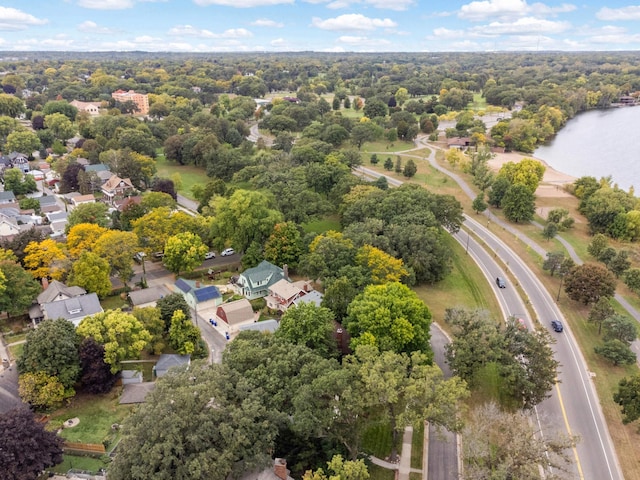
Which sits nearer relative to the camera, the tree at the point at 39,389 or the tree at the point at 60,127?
the tree at the point at 39,389

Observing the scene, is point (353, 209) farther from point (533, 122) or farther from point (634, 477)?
point (533, 122)

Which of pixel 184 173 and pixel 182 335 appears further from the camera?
pixel 184 173

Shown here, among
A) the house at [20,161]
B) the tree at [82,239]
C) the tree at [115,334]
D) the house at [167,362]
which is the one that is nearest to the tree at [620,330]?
the house at [167,362]

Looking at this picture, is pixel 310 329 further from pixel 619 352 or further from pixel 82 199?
pixel 82 199

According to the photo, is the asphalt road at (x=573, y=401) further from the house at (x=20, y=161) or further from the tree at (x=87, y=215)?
the house at (x=20, y=161)

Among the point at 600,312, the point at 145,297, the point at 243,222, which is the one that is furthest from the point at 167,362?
the point at 600,312

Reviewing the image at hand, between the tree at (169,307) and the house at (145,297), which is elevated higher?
the tree at (169,307)

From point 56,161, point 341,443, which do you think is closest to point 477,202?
point 341,443
